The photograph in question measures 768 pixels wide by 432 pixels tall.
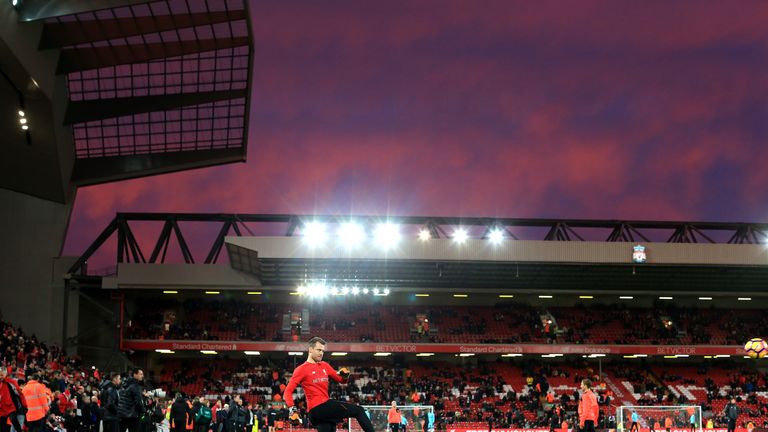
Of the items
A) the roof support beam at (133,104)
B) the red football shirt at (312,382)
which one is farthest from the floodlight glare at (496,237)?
the red football shirt at (312,382)

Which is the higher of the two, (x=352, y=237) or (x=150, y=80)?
Answer: (x=150, y=80)

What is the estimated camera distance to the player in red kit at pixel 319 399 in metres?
14.6

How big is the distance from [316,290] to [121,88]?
778 inches

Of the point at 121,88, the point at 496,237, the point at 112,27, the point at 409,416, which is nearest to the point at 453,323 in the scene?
the point at 496,237

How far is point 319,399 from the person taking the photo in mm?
14906

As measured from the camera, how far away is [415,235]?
204 feet

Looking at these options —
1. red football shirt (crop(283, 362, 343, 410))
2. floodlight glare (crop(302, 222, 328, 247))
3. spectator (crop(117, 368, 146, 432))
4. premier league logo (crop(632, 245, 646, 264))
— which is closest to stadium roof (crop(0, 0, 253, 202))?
floodlight glare (crop(302, 222, 328, 247))

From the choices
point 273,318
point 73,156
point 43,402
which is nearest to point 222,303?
point 273,318

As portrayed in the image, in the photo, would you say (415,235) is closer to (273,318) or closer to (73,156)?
(273,318)

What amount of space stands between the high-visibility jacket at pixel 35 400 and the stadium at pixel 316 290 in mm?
27541

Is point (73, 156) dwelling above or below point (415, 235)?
above

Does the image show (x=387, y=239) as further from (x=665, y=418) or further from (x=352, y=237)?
(x=665, y=418)

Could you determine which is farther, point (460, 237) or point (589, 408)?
point (460, 237)

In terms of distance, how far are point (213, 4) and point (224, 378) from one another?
1169 inches
